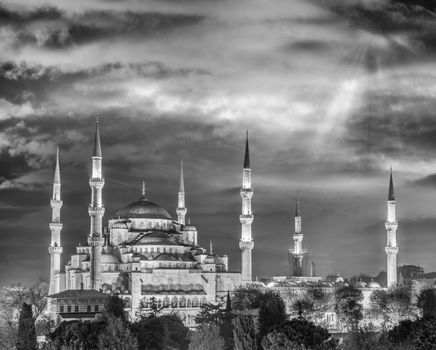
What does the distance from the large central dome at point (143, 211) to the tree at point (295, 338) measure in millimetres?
37015

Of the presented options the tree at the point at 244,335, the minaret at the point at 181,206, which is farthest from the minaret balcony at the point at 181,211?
the tree at the point at 244,335

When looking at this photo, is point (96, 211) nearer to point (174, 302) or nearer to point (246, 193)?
point (174, 302)

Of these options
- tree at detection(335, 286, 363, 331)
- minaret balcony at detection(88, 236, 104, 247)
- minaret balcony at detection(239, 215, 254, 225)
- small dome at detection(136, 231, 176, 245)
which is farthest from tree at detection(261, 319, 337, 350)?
minaret balcony at detection(239, 215, 254, 225)

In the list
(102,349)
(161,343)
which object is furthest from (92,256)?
(102,349)

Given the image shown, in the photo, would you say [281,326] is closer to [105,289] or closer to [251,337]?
[251,337]

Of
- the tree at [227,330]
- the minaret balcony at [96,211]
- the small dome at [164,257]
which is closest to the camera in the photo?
the tree at [227,330]

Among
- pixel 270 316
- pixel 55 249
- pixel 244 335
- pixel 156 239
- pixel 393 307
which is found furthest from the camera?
pixel 55 249

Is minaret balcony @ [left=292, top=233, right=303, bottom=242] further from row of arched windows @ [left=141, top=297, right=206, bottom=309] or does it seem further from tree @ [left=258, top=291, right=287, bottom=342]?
tree @ [left=258, top=291, right=287, bottom=342]

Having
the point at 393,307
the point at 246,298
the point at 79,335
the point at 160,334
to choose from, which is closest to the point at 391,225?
the point at 393,307

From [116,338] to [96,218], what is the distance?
27016mm

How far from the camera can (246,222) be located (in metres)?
74.8

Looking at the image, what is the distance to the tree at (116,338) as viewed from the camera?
41.9m

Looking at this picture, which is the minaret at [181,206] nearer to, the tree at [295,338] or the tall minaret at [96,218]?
the tall minaret at [96,218]

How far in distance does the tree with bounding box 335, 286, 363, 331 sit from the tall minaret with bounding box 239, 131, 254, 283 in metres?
6.65
